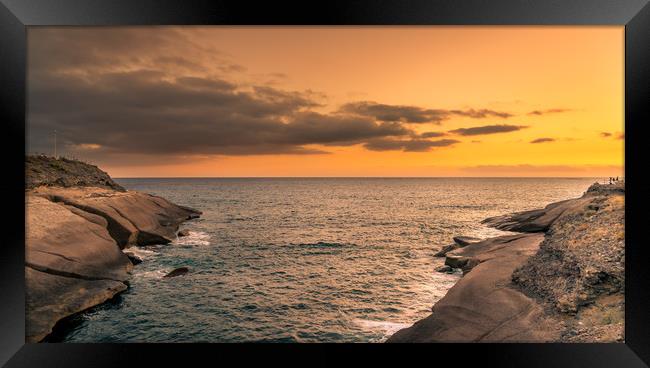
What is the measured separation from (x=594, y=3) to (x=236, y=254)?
76.1 ft

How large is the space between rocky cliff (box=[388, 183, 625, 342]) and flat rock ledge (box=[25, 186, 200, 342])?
427 inches

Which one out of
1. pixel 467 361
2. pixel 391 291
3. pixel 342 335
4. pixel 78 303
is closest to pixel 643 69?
pixel 467 361

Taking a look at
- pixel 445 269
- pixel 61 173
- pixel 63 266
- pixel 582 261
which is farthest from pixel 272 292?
pixel 61 173

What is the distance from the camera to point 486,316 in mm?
9406

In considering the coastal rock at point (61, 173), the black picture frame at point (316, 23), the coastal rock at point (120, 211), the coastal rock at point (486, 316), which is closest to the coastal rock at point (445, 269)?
the coastal rock at point (486, 316)

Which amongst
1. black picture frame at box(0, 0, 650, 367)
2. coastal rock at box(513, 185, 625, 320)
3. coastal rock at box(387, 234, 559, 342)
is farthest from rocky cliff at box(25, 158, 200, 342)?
coastal rock at box(513, 185, 625, 320)

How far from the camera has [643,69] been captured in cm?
658

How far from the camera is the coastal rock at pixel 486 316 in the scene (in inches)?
337

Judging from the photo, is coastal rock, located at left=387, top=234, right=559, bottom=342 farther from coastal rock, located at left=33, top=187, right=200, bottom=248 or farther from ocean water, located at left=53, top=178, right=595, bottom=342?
coastal rock, located at left=33, top=187, right=200, bottom=248

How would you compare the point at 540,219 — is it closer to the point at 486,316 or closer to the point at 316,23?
the point at 486,316

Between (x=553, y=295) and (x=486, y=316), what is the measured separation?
78.2 inches

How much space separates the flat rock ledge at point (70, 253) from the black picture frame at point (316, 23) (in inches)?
69.7

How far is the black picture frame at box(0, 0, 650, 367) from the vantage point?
6555 millimetres

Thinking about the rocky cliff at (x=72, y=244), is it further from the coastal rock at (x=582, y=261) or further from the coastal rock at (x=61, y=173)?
the coastal rock at (x=582, y=261)
